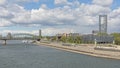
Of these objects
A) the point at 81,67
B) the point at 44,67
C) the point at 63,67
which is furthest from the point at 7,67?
the point at 81,67

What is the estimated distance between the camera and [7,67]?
67062 mm

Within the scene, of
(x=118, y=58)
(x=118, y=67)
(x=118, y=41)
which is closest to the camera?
(x=118, y=67)

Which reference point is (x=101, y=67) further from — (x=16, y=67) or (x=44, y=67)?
(x=16, y=67)

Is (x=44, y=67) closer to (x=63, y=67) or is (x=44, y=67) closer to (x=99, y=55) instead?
(x=63, y=67)

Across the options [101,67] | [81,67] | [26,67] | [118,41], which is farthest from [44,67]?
[118,41]

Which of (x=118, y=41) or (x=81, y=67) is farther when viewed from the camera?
(x=118, y=41)

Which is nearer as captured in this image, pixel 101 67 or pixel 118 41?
pixel 101 67

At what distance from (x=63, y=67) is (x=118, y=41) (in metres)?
130

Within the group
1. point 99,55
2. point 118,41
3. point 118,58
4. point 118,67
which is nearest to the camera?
point 118,67

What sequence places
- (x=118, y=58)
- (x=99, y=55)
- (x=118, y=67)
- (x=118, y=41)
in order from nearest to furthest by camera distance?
(x=118, y=67)
(x=118, y=58)
(x=99, y=55)
(x=118, y=41)

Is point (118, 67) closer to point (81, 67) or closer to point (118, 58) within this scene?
point (81, 67)

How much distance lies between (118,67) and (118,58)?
2359cm

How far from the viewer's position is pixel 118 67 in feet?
218

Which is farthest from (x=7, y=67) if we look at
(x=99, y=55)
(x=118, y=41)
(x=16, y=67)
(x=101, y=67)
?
(x=118, y=41)
